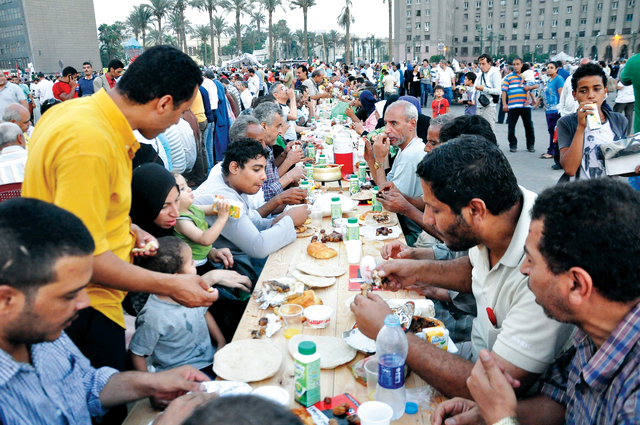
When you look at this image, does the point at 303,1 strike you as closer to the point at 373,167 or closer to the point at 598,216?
the point at 373,167

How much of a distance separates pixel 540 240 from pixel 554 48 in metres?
95.3

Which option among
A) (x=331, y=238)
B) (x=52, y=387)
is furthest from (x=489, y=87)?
(x=52, y=387)

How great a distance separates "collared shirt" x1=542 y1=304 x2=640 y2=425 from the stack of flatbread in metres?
1.46

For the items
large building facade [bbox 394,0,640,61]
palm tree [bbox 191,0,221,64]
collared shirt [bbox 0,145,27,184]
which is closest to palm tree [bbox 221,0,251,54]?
palm tree [bbox 191,0,221,64]

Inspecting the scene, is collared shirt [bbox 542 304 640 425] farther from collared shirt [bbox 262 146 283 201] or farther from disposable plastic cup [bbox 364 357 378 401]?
collared shirt [bbox 262 146 283 201]

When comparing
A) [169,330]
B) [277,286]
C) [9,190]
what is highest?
[9,190]

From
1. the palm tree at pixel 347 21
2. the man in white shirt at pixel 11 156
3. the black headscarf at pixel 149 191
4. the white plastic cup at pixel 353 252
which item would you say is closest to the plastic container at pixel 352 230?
the white plastic cup at pixel 353 252

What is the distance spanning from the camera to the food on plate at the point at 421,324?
7.07ft

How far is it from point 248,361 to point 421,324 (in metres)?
0.86

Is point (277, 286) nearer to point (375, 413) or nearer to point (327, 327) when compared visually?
point (327, 327)

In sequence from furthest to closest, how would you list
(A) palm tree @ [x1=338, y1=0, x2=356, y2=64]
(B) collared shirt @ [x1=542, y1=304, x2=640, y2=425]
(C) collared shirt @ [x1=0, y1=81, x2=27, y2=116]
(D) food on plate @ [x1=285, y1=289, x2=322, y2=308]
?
(A) palm tree @ [x1=338, y1=0, x2=356, y2=64]
(C) collared shirt @ [x1=0, y1=81, x2=27, y2=116]
(D) food on plate @ [x1=285, y1=289, x2=322, y2=308]
(B) collared shirt @ [x1=542, y1=304, x2=640, y2=425]

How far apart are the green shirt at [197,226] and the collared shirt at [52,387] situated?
1.45 m

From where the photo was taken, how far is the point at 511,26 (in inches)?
3231

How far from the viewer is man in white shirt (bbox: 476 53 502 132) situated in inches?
401
